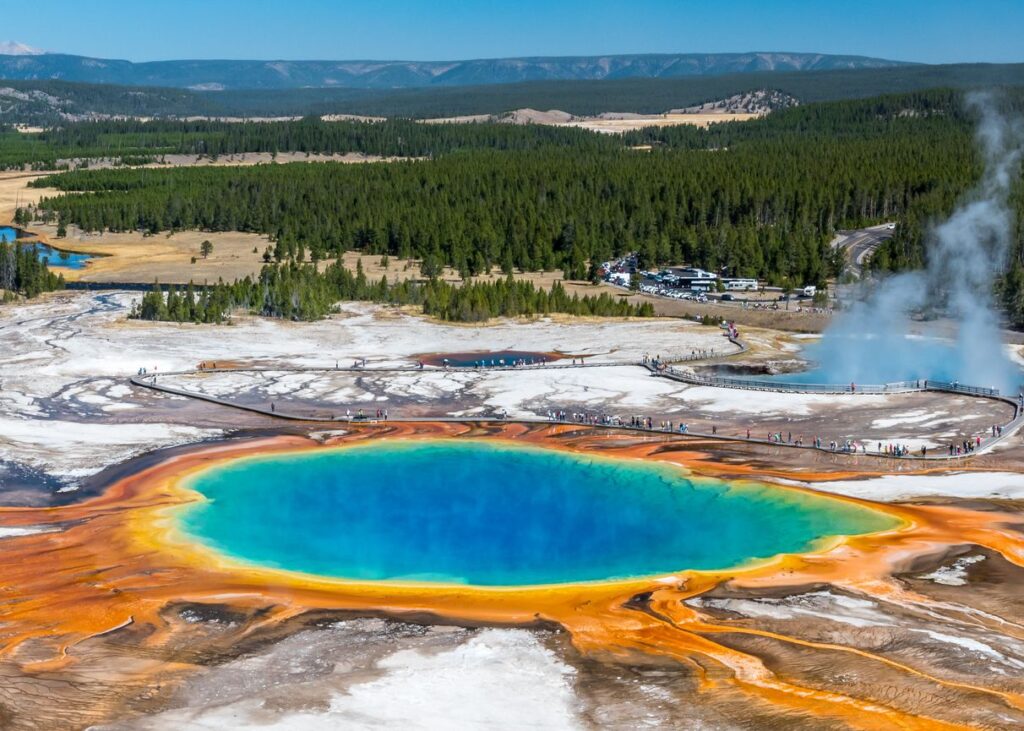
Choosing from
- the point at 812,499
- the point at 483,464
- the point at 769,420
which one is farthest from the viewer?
the point at 769,420

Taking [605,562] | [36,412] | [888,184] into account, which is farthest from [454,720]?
[888,184]

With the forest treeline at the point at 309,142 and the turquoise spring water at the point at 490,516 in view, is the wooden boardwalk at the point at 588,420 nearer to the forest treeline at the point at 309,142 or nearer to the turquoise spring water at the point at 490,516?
the turquoise spring water at the point at 490,516

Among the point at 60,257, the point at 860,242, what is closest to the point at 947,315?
the point at 860,242

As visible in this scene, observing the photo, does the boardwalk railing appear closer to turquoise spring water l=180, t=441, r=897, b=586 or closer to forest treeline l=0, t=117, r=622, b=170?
turquoise spring water l=180, t=441, r=897, b=586

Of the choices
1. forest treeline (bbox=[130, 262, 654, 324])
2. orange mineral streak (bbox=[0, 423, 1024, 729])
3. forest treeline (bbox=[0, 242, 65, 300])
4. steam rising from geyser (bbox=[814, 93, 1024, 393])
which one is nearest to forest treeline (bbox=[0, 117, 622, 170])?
steam rising from geyser (bbox=[814, 93, 1024, 393])

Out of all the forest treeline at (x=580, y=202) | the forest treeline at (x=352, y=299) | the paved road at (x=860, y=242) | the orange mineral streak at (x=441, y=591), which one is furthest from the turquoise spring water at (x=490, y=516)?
the paved road at (x=860, y=242)

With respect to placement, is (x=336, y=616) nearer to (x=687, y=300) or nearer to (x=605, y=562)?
(x=605, y=562)
